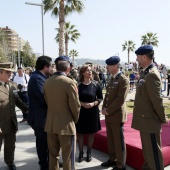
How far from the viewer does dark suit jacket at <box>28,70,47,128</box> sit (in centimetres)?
383

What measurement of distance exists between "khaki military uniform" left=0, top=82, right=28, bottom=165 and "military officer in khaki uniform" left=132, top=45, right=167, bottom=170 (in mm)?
2097

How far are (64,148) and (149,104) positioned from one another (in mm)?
1349

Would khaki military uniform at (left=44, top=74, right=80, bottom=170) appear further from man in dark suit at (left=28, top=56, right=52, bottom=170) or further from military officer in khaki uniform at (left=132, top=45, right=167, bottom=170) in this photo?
military officer in khaki uniform at (left=132, top=45, right=167, bottom=170)

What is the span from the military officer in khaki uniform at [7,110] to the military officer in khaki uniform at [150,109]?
2.10 metres

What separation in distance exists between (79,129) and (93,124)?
11.2 inches

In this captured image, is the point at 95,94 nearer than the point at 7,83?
No

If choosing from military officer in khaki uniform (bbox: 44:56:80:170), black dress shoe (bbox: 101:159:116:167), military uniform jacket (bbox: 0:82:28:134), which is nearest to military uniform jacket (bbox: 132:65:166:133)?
military officer in khaki uniform (bbox: 44:56:80:170)

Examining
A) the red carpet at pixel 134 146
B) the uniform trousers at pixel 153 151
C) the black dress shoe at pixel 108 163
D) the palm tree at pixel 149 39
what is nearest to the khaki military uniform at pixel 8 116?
the black dress shoe at pixel 108 163

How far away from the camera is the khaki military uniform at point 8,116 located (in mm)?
4066

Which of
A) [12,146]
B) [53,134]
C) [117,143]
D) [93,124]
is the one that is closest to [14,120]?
[12,146]

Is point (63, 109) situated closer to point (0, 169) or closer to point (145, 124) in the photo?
point (145, 124)

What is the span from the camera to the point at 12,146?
4.30m

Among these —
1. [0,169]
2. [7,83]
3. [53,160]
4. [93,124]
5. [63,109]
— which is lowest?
[0,169]

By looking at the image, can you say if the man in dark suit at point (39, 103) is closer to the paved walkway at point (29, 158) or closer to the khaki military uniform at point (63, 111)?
the khaki military uniform at point (63, 111)
